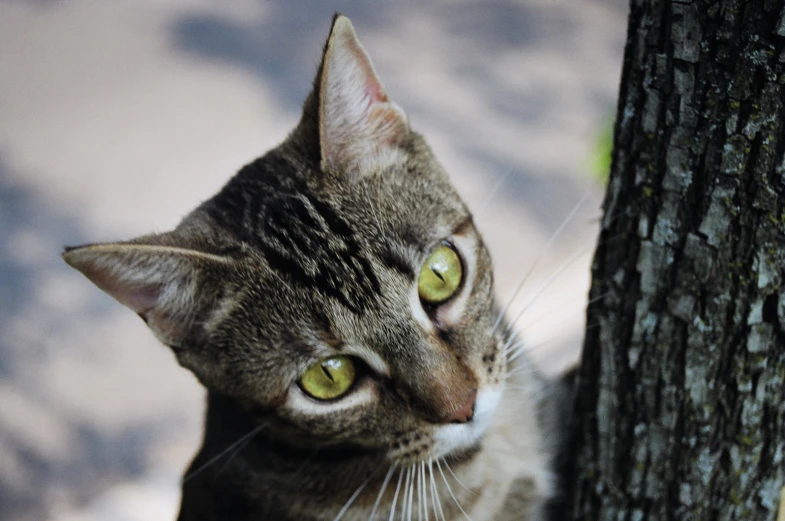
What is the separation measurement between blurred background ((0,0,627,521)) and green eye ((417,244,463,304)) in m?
0.95

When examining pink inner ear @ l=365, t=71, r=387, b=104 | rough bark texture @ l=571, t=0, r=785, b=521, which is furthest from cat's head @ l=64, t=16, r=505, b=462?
rough bark texture @ l=571, t=0, r=785, b=521

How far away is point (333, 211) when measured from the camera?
1221 mm

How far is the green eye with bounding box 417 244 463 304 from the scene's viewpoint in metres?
1.21

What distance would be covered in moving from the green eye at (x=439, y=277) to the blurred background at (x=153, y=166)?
3.12 feet

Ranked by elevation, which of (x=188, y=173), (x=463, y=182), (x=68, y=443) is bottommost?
(x=68, y=443)

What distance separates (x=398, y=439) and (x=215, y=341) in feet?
1.15

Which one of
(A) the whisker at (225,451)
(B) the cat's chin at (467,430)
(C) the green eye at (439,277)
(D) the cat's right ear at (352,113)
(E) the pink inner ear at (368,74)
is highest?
(E) the pink inner ear at (368,74)

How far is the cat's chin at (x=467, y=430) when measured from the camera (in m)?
1.19

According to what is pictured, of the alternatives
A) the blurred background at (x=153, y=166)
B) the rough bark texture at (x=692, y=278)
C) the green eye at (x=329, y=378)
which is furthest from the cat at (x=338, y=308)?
the blurred background at (x=153, y=166)

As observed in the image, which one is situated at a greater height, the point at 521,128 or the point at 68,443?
the point at 521,128

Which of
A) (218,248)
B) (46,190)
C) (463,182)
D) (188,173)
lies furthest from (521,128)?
(218,248)

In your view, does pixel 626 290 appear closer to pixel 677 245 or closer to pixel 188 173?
pixel 677 245

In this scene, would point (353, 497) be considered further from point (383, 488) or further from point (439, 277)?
point (439, 277)

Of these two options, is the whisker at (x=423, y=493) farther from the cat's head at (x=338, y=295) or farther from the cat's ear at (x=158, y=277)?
the cat's ear at (x=158, y=277)
